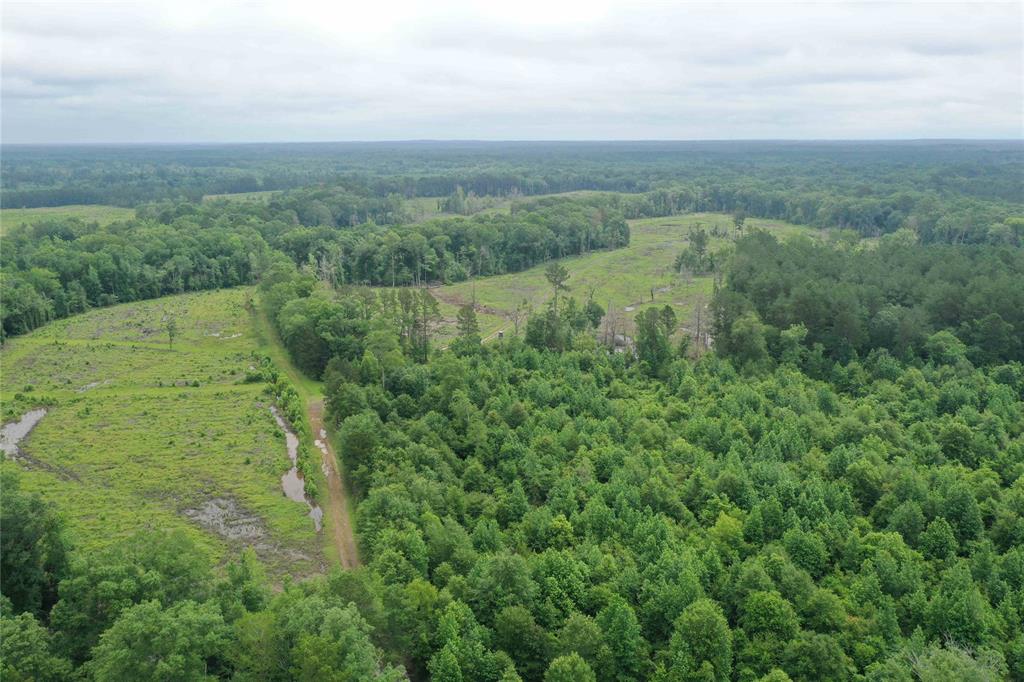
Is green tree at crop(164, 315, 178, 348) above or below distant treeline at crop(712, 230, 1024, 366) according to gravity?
below

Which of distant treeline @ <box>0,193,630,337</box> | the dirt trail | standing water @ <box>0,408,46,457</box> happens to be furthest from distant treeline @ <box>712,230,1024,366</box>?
standing water @ <box>0,408,46,457</box>

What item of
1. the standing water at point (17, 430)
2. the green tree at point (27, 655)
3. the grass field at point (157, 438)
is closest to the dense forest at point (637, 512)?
the green tree at point (27, 655)

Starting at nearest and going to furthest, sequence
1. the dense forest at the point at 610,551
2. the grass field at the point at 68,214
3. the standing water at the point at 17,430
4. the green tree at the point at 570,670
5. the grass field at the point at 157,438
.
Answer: the green tree at the point at 570,670, the dense forest at the point at 610,551, the grass field at the point at 157,438, the standing water at the point at 17,430, the grass field at the point at 68,214

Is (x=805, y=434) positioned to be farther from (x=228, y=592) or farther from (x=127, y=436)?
(x=127, y=436)

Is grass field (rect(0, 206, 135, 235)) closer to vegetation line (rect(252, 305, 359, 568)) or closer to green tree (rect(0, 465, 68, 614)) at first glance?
vegetation line (rect(252, 305, 359, 568))

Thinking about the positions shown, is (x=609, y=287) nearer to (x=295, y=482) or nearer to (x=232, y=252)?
(x=232, y=252)

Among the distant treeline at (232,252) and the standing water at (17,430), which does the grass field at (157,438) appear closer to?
the standing water at (17,430)
